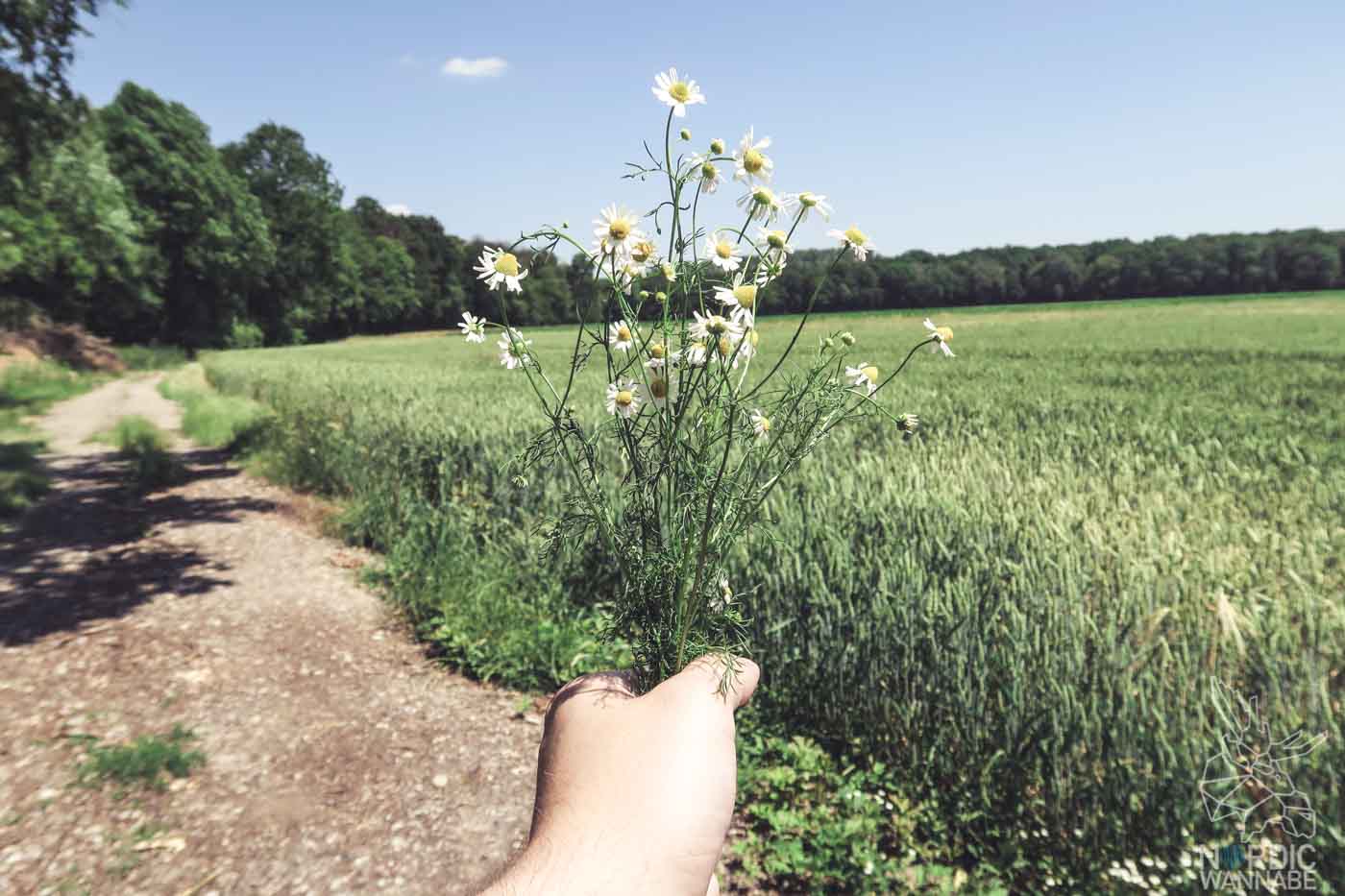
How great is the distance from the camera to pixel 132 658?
4898mm

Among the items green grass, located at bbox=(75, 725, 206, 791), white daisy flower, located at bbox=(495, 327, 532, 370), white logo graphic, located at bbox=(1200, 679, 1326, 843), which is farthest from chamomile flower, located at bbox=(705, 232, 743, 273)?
green grass, located at bbox=(75, 725, 206, 791)

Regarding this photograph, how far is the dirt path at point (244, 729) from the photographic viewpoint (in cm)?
319

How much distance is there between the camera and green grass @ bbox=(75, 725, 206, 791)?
364 cm

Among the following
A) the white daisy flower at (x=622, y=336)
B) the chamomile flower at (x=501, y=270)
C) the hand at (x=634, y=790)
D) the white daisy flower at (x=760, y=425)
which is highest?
the chamomile flower at (x=501, y=270)

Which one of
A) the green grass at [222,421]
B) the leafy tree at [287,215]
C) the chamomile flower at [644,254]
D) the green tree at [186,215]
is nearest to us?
the chamomile flower at [644,254]

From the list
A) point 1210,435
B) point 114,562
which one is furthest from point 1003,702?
point 114,562

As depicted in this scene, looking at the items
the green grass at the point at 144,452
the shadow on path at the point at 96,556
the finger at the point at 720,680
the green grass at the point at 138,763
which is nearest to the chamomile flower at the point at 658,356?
the finger at the point at 720,680

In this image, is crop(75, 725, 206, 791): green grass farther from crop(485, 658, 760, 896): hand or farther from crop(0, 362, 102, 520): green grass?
crop(0, 362, 102, 520): green grass

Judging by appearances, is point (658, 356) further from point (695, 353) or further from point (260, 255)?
point (260, 255)

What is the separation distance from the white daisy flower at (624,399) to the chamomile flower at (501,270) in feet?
0.99

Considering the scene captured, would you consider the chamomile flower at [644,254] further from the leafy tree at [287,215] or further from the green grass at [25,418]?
the leafy tree at [287,215]

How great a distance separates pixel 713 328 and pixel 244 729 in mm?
4366

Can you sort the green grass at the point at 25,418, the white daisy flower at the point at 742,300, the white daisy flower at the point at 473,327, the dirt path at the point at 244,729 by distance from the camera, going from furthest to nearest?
the green grass at the point at 25,418, the dirt path at the point at 244,729, the white daisy flower at the point at 473,327, the white daisy flower at the point at 742,300

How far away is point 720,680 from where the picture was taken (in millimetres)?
1479
